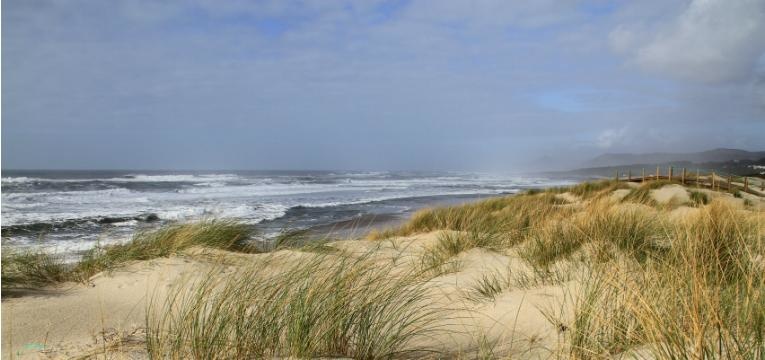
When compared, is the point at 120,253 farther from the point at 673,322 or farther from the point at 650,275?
the point at 673,322

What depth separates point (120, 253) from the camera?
18.1 feet

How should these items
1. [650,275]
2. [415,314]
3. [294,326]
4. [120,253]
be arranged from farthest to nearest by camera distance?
[120,253] → [415,314] → [650,275] → [294,326]

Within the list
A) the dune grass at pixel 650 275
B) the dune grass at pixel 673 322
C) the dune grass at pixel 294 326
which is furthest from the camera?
the dune grass at pixel 294 326

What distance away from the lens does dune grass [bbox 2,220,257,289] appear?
4.72 m

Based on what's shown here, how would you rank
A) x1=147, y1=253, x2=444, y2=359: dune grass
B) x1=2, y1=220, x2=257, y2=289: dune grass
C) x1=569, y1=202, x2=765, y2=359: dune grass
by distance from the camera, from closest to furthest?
x1=569, y1=202, x2=765, y2=359: dune grass
x1=147, y1=253, x2=444, y2=359: dune grass
x1=2, y1=220, x2=257, y2=289: dune grass

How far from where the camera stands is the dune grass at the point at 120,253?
4723mm

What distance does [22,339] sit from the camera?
123 inches

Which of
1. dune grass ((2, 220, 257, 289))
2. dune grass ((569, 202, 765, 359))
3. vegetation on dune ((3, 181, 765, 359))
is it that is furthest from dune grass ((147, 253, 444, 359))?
dune grass ((2, 220, 257, 289))

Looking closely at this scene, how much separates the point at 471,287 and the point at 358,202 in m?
17.5

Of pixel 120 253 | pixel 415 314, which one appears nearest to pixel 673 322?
pixel 415 314

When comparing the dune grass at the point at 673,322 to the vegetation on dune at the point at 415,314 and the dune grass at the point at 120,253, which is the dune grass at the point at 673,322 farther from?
the dune grass at the point at 120,253

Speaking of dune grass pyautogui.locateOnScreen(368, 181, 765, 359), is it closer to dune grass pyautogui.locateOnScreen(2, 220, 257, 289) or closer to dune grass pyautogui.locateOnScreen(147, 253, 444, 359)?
dune grass pyautogui.locateOnScreen(147, 253, 444, 359)

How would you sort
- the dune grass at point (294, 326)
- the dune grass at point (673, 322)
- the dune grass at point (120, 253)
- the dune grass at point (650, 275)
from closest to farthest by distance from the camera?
1. the dune grass at point (673, 322)
2. the dune grass at point (650, 275)
3. the dune grass at point (294, 326)
4. the dune grass at point (120, 253)

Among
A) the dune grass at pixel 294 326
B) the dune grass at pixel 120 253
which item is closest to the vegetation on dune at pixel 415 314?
the dune grass at pixel 294 326
